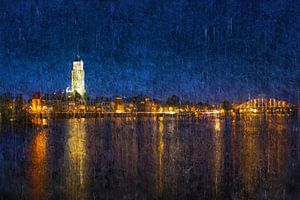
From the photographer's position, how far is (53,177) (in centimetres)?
1459

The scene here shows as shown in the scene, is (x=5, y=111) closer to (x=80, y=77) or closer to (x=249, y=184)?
(x=249, y=184)

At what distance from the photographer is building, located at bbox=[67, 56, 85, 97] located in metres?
177

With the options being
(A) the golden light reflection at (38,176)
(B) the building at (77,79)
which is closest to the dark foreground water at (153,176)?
(A) the golden light reflection at (38,176)

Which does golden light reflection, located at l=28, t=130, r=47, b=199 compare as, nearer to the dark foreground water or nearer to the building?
the dark foreground water

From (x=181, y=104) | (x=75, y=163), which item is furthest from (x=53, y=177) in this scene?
(x=181, y=104)

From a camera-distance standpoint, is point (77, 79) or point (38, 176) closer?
point (38, 176)

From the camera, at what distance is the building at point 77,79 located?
17738cm

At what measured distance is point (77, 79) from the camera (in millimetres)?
182875

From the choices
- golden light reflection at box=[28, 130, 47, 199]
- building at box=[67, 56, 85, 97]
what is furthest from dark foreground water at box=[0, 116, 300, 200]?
building at box=[67, 56, 85, 97]

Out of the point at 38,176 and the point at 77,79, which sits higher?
the point at 77,79

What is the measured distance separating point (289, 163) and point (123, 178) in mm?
7727

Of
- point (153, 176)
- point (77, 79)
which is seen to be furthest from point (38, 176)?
point (77, 79)

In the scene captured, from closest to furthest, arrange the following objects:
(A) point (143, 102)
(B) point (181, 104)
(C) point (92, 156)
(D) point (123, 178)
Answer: (D) point (123, 178) < (C) point (92, 156) < (A) point (143, 102) < (B) point (181, 104)

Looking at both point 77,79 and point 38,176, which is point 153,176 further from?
point 77,79
